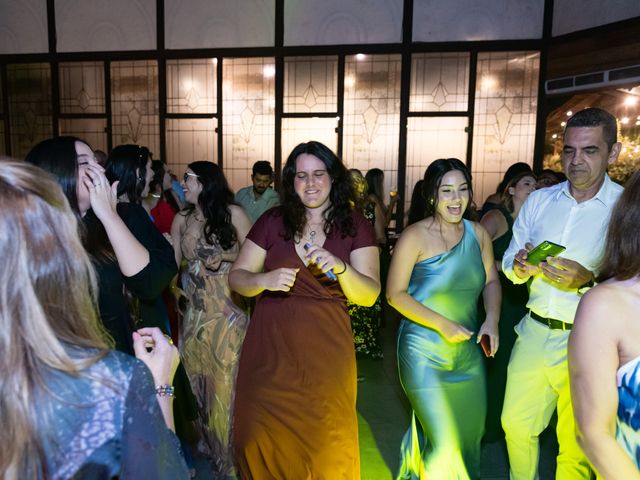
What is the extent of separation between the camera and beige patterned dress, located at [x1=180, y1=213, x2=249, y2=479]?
333 centimetres

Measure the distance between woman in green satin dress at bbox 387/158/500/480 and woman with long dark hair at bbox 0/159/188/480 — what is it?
6.02ft

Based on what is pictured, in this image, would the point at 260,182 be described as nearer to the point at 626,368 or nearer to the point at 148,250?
the point at 148,250

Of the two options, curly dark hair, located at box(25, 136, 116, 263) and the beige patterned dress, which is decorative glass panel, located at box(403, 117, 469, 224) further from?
curly dark hair, located at box(25, 136, 116, 263)

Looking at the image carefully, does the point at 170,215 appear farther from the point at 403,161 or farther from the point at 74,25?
the point at 74,25

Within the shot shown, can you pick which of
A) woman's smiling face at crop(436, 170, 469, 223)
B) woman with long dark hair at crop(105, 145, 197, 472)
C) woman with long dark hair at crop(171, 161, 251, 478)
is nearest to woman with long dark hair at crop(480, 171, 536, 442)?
woman's smiling face at crop(436, 170, 469, 223)

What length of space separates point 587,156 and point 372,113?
539 centimetres

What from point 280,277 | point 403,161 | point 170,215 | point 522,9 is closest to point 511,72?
point 522,9

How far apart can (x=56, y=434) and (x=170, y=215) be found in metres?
4.36

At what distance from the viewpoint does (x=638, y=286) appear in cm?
133

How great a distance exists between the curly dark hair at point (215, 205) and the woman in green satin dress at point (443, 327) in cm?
119

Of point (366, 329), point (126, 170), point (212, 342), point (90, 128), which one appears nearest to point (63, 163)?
point (126, 170)

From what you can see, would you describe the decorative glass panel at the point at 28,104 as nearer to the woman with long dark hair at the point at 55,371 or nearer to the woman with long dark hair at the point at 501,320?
the woman with long dark hair at the point at 501,320

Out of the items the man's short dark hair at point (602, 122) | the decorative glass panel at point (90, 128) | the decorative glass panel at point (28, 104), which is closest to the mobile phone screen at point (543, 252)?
the man's short dark hair at point (602, 122)

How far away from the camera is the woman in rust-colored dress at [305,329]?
241 centimetres
